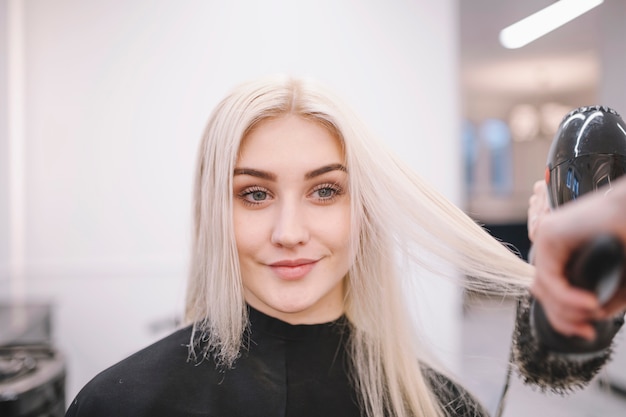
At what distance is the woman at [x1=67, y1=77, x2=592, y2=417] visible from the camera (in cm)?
68

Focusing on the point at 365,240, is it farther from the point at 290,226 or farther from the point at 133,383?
the point at 133,383

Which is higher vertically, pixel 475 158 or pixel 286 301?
pixel 475 158

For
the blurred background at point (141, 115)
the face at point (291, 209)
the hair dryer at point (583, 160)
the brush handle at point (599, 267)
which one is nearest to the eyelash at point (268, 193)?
the face at point (291, 209)

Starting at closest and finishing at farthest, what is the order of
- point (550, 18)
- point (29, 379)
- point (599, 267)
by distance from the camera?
point (599, 267), point (550, 18), point (29, 379)

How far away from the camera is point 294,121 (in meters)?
0.70

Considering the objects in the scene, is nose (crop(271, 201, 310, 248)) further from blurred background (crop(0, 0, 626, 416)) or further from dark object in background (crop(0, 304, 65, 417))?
blurred background (crop(0, 0, 626, 416))

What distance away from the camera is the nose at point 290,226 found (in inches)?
25.8

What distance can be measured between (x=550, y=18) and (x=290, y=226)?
1.31 ft

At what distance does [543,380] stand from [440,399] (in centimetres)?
42

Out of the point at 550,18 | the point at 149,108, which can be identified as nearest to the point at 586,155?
the point at 550,18

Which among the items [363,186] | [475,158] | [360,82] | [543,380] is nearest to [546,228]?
[543,380]

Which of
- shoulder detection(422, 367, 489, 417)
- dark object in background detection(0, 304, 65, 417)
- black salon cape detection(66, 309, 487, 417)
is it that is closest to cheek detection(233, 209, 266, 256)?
black salon cape detection(66, 309, 487, 417)

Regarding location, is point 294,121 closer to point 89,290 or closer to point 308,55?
point 308,55

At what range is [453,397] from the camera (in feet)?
2.61
